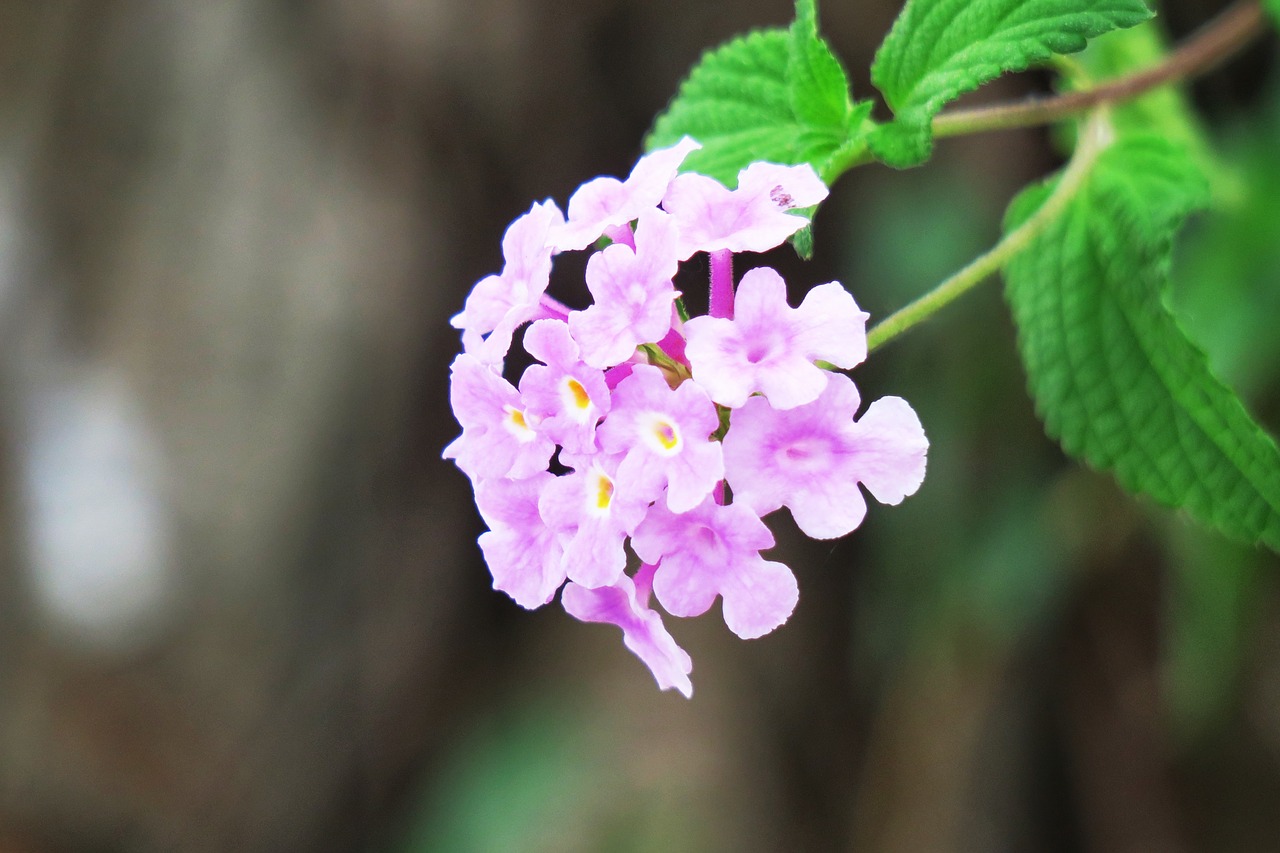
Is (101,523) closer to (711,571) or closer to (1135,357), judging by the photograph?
(711,571)

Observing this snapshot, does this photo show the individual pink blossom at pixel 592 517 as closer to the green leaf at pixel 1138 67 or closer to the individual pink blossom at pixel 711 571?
the individual pink blossom at pixel 711 571

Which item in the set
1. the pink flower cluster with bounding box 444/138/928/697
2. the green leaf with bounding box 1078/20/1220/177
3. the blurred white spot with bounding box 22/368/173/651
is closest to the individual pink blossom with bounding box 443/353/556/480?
the pink flower cluster with bounding box 444/138/928/697

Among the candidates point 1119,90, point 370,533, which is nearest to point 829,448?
point 1119,90

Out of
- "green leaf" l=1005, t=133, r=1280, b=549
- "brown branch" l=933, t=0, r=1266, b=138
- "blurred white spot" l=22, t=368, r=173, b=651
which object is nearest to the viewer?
"green leaf" l=1005, t=133, r=1280, b=549

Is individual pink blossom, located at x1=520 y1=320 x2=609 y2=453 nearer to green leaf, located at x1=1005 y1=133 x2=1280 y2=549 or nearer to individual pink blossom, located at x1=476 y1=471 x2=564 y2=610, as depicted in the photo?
individual pink blossom, located at x1=476 y1=471 x2=564 y2=610

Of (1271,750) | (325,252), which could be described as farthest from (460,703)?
(1271,750)

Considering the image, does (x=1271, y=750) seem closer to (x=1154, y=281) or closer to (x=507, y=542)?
(x=1154, y=281)
